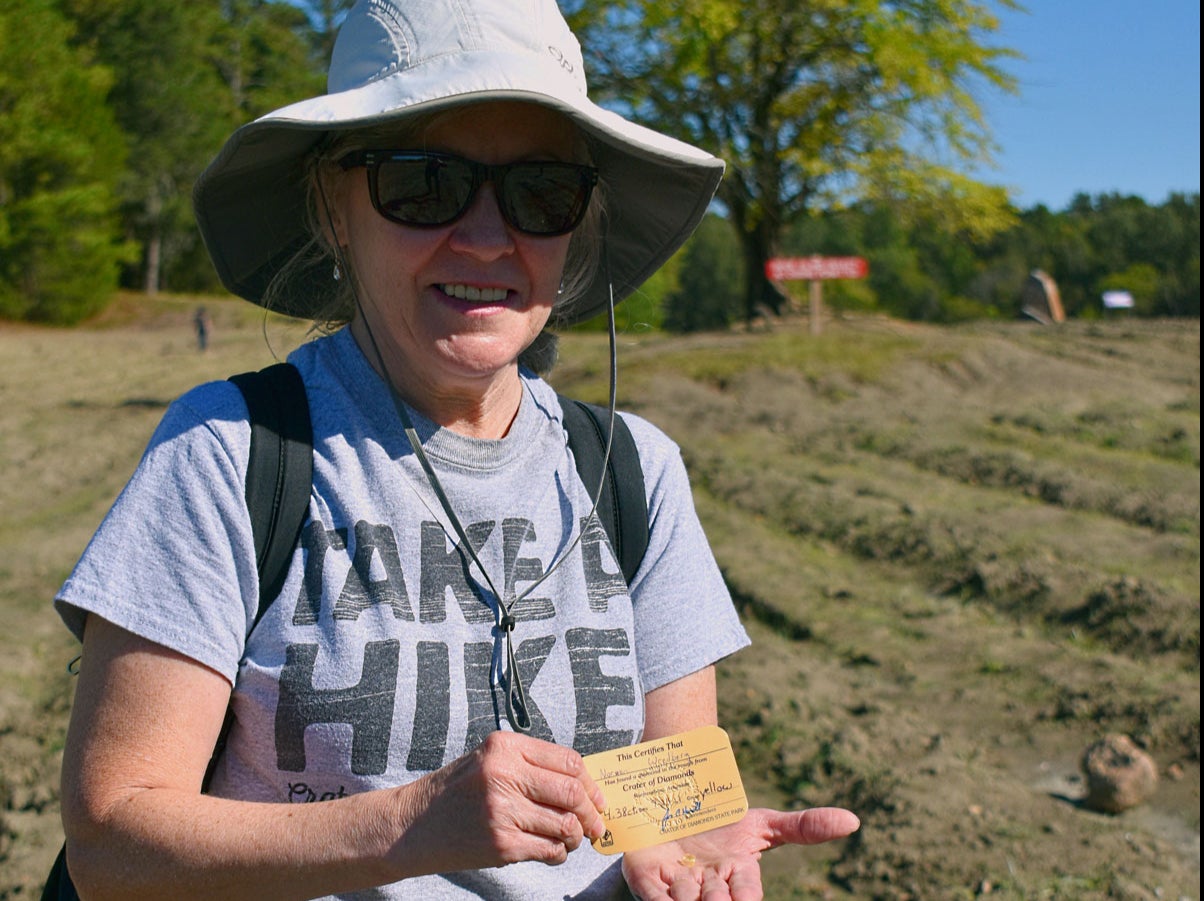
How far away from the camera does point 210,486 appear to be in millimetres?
1287

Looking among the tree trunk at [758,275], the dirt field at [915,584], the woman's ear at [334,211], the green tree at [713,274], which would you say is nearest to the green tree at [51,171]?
the dirt field at [915,584]

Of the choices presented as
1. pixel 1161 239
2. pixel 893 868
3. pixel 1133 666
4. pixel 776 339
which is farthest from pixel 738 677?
pixel 1161 239

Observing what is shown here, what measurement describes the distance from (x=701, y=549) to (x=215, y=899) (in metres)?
0.79

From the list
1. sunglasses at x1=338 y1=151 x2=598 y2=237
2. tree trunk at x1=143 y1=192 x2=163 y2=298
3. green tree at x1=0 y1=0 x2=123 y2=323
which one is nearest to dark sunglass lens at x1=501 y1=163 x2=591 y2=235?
sunglasses at x1=338 y1=151 x2=598 y2=237

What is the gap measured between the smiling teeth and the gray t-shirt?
0.50 ft

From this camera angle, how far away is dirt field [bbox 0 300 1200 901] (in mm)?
3986

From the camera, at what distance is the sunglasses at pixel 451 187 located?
1.45m

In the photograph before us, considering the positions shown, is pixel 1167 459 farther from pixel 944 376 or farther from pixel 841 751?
pixel 841 751

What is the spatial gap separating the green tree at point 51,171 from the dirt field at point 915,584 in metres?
14.6

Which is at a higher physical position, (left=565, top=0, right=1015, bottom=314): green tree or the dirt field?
(left=565, top=0, right=1015, bottom=314): green tree

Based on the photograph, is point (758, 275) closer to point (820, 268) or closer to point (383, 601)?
point (820, 268)

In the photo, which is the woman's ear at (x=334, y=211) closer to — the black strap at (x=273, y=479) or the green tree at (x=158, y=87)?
the black strap at (x=273, y=479)

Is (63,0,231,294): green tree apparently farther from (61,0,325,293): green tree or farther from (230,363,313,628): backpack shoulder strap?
(230,363,313,628): backpack shoulder strap

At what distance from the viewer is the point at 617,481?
161 cm
